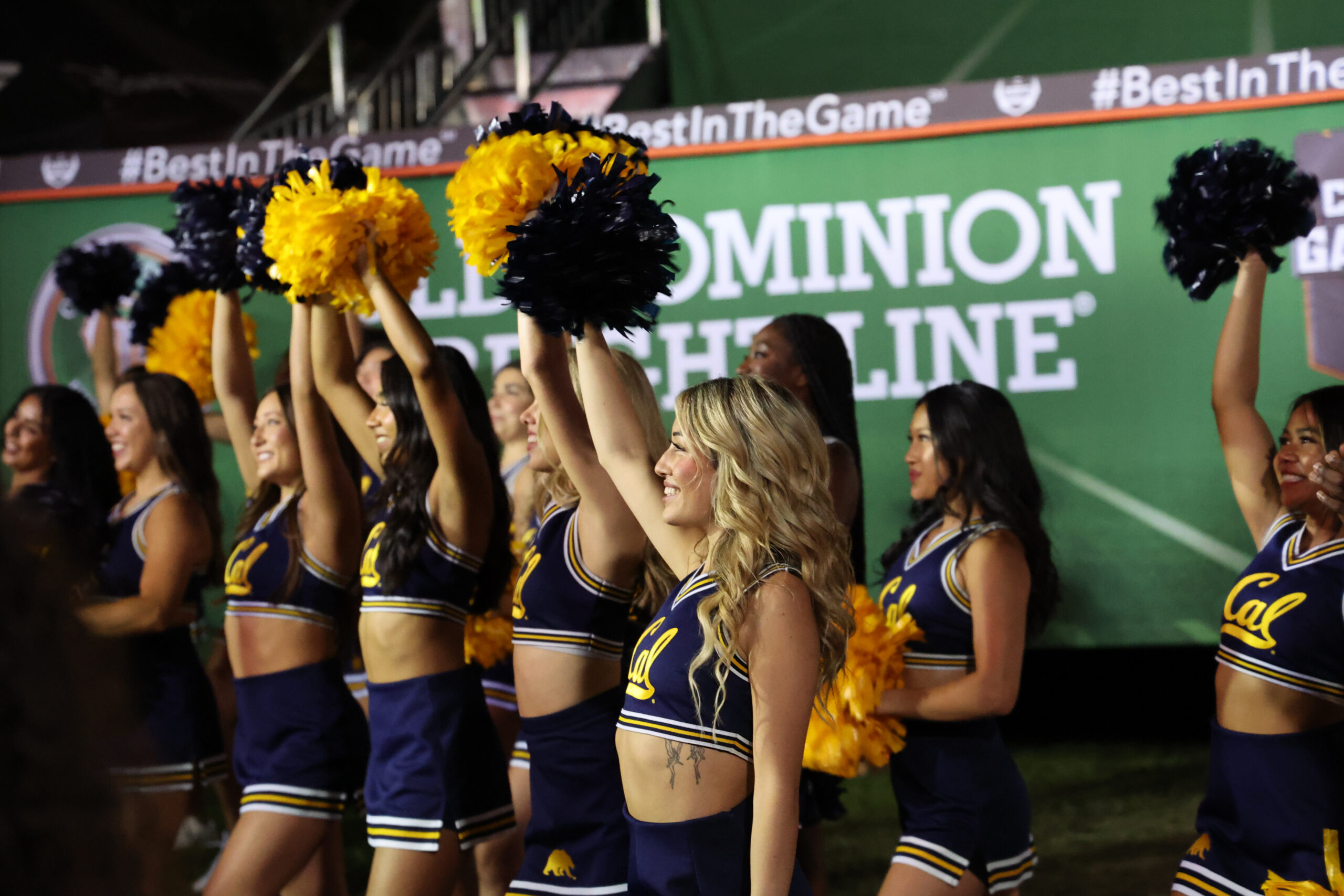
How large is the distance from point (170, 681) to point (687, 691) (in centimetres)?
224

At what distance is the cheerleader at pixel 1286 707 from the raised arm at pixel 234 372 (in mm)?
2722

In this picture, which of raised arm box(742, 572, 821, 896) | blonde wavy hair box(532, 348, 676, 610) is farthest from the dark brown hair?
raised arm box(742, 572, 821, 896)

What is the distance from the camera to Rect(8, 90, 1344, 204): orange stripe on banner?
452 cm

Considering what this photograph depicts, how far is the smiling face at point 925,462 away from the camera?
10.0 ft

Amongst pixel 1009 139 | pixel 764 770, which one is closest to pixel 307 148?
pixel 1009 139

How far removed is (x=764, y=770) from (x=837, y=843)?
3.26 meters

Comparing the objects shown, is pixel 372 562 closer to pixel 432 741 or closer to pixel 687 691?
pixel 432 741

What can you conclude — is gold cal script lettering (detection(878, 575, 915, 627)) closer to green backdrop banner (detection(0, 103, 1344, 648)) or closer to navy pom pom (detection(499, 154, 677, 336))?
navy pom pom (detection(499, 154, 677, 336))

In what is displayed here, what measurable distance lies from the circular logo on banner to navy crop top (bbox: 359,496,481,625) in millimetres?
2747

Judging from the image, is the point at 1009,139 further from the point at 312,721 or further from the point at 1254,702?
the point at 312,721

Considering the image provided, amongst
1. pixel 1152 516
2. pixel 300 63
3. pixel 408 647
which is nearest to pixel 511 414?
pixel 408 647

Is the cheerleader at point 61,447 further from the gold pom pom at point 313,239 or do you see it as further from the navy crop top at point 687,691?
the navy crop top at point 687,691

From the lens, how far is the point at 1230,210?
117 inches

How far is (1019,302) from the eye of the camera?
4742 millimetres
